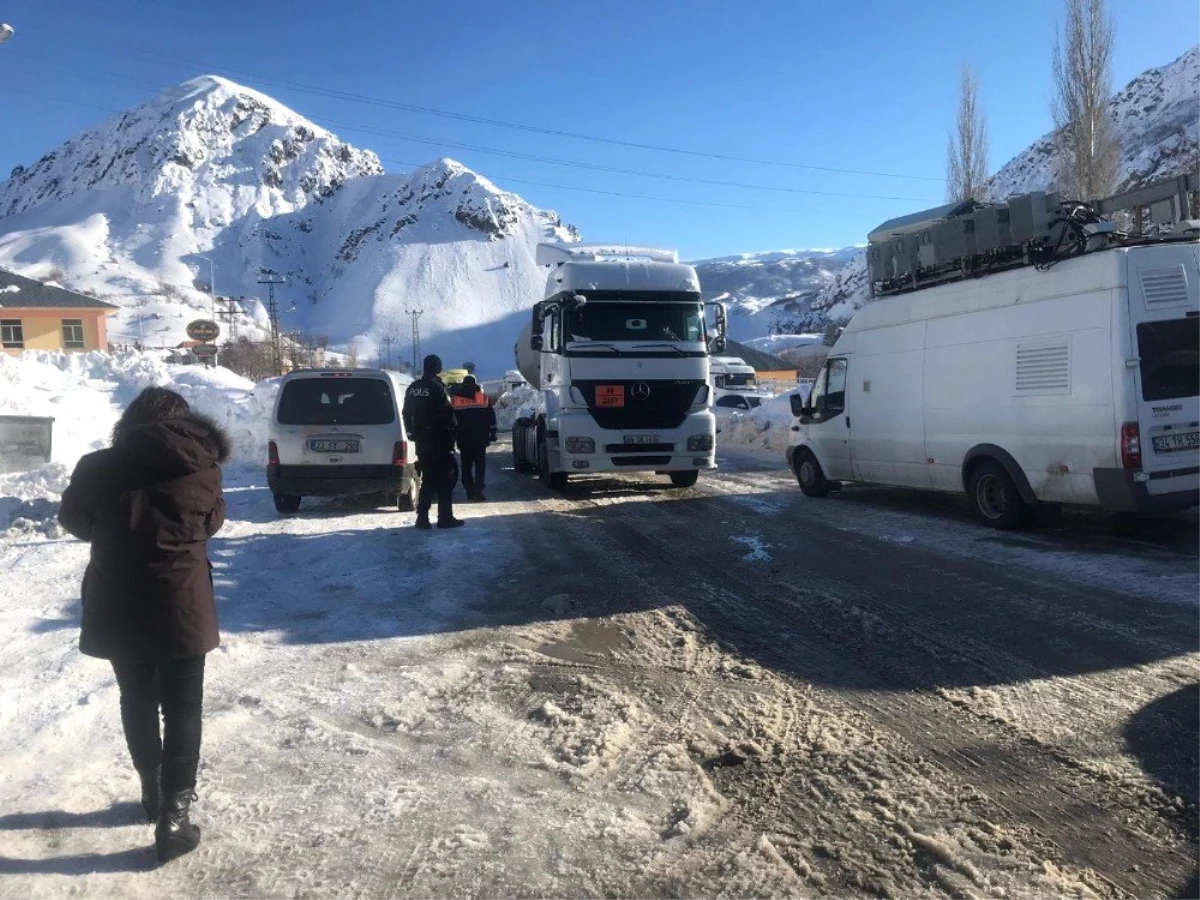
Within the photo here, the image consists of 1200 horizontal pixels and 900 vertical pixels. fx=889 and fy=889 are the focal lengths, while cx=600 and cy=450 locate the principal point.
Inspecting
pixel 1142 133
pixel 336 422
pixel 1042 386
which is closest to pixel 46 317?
pixel 336 422

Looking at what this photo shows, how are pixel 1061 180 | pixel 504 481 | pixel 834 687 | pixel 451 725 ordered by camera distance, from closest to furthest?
pixel 451 725, pixel 834 687, pixel 504 481, pixel 1061 180

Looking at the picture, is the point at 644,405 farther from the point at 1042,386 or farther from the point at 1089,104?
the point at 1089,104

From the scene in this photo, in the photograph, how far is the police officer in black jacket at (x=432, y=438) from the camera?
9641mm

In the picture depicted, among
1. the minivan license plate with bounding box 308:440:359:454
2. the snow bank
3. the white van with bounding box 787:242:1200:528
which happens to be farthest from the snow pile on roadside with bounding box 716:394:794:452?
the minivan license plate with bounding box 308:440:359:454

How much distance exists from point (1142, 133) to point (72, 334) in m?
158

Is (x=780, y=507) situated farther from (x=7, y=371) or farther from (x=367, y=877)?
(x=7, y=371)

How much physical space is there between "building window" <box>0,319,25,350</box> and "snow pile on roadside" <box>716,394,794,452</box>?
4292 cm

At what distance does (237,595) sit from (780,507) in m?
6.98

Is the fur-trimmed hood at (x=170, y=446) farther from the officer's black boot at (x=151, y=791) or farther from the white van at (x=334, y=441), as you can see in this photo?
the white van at (x=334, y=441)

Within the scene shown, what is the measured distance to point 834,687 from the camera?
4.77 metres

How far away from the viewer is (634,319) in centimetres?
1304

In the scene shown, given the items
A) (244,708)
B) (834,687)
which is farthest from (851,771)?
(244,708)

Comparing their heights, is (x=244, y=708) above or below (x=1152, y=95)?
below

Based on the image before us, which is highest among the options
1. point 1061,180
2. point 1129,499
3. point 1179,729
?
point 1061,180
